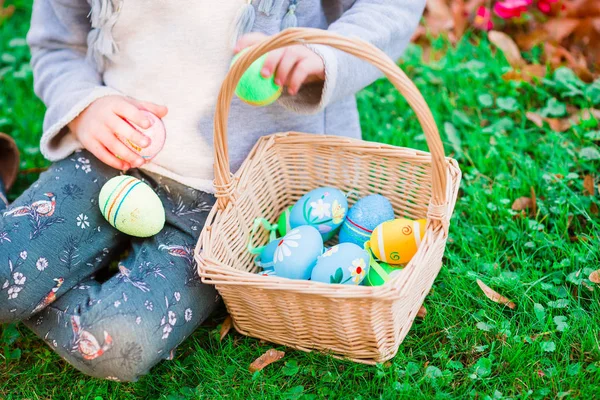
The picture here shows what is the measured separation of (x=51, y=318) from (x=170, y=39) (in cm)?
66

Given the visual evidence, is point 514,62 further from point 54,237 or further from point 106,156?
point 54,237

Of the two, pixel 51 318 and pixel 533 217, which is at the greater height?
pixel 51 318

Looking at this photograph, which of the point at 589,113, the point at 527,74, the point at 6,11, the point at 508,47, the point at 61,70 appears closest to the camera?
the point at 61,70

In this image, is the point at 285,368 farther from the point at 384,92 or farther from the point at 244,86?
the point at 384,92

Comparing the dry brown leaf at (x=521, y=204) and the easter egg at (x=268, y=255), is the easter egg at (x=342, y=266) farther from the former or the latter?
the dry brown leaf at (x=521, y=204)

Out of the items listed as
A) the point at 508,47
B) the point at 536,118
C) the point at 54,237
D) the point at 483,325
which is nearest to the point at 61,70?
the point at 54,237

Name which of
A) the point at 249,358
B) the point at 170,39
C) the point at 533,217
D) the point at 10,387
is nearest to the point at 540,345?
the point at 533,217

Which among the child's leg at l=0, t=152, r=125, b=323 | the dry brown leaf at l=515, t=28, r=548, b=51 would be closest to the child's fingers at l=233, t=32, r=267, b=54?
the child's leg at l=0, t=152, r=125, b=323

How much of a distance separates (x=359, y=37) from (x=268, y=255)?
1.71 ft

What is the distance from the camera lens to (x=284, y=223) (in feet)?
4.97

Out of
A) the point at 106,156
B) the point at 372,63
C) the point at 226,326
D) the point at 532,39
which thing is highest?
the point at 372,63

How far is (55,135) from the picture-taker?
1496 millimetres

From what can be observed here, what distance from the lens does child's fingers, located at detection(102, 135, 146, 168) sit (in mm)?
1368

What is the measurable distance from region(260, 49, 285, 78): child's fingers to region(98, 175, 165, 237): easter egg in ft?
1.22
